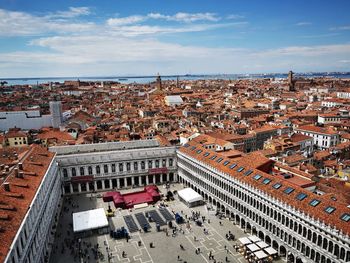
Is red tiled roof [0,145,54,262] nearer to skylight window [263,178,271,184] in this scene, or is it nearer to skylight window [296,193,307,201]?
skylight window [263,178,271,184]

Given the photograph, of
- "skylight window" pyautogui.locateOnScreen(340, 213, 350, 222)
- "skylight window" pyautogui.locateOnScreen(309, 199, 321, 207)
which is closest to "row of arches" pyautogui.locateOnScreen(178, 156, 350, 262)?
"skylight window" pyautogui.locateOnScreen(340, 213, 350, 222)

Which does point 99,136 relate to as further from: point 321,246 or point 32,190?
point 321,246

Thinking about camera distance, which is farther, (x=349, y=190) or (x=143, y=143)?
(x=143, y=143)

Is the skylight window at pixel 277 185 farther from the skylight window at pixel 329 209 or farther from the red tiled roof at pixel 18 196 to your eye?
the red tiled roof at pixel 18 196

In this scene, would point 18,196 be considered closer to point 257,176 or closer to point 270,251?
point 270,251

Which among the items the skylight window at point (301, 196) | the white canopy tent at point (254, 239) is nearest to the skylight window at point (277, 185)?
the skylight window at point (301, 196)

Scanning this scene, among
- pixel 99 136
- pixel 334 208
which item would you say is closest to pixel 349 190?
pixel 334 208
